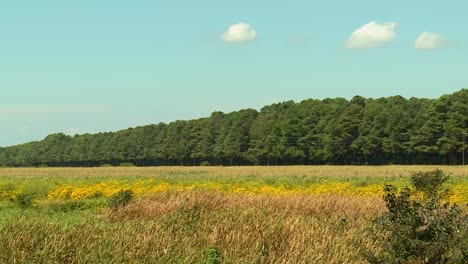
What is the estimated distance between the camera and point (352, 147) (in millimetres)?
91750

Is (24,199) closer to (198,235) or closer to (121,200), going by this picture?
(121,200)

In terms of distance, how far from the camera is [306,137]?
10012 centimetres

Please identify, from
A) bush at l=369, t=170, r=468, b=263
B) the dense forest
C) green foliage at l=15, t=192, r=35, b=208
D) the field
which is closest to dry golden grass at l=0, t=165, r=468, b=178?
the dense forest

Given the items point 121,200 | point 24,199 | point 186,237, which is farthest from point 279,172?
point 186,237

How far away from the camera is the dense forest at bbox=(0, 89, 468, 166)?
84.1 meters

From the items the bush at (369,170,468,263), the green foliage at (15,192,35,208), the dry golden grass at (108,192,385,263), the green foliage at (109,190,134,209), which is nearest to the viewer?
the bush at (369,170,468,263)

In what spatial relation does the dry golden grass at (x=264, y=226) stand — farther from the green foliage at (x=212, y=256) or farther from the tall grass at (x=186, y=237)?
the green foliage at (x=212, y=256)

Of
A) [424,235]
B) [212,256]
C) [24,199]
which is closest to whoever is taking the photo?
[424,235]

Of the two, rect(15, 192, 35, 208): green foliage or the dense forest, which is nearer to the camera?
rect(15, 192, 35, 208): green foliage

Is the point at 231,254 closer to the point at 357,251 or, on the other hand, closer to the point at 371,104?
the point at 357,251

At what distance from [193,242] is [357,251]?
297cm

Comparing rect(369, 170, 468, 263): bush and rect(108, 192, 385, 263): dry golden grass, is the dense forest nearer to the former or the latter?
rect(108, 192, 385, 263): dry golden grass

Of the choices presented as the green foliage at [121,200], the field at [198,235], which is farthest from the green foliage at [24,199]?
the field at [198,235]

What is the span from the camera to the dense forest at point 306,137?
84.1 m
